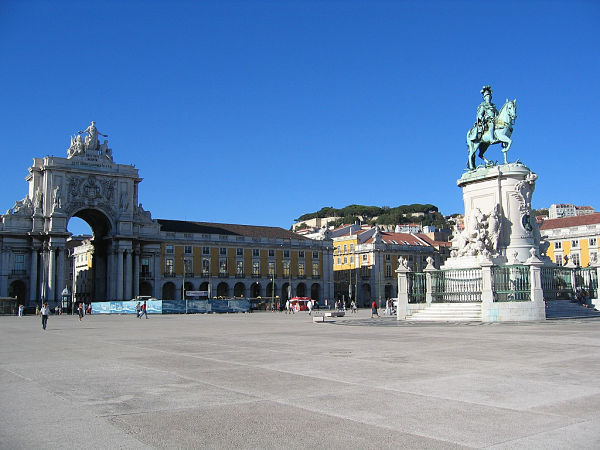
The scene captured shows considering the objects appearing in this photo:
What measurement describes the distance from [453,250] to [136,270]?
5648 cm

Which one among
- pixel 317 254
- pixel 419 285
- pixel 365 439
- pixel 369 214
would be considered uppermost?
pixel 369 214

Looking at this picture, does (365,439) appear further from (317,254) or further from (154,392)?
(317,254)

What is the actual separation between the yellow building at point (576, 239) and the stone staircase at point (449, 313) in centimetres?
4852

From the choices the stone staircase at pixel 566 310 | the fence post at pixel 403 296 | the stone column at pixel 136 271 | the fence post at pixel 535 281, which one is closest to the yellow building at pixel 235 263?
the stone column at pixel 136 271

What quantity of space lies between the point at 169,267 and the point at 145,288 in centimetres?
440

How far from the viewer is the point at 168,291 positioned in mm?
86312

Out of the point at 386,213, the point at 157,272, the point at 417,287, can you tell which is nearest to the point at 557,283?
the point at 417,287

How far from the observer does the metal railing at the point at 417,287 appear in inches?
1256

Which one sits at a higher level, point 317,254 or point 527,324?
point 317,254

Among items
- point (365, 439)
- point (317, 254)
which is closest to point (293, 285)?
point (317, 254)

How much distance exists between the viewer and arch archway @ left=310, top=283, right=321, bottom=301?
93.9 m

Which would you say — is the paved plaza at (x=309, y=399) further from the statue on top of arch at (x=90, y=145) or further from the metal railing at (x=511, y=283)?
the statue on top of arch at (x=90, y=145)

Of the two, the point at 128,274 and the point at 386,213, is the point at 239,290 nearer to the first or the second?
the point at 128,274

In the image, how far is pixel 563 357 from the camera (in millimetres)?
12422
